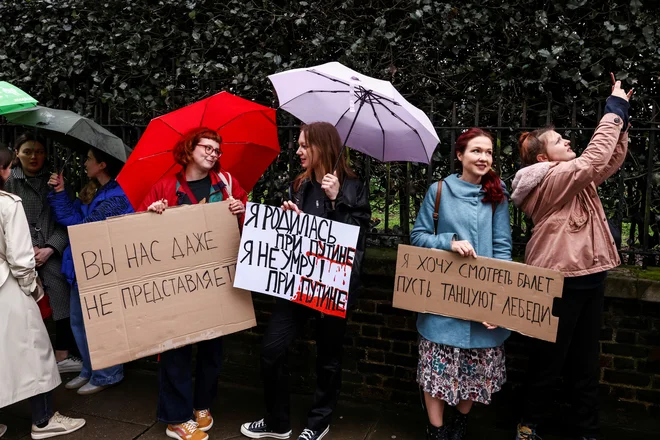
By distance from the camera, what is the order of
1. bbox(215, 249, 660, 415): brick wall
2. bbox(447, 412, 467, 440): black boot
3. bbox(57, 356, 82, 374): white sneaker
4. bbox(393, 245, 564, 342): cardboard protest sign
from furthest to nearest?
bbox(57, 356, 82, 374): white sneaker
bbox(215, 249, 660, 415): brick wall
bbox(447, 412, 467, 440): black boot
bbox(393, 245, 564, 342): cardboard protest sign

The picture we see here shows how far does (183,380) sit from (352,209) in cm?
152

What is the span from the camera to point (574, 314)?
3.12m

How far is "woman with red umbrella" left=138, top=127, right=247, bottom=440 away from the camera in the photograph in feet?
11.0

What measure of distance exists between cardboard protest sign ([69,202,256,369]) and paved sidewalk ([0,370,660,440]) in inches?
34.2

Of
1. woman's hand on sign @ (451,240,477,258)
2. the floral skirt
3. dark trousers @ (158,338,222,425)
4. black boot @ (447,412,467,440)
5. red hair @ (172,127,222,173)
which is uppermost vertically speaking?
red hair @ (172,127,222,173)

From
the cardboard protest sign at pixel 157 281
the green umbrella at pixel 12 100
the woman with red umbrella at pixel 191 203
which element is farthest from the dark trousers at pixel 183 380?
the green umbrella at pixel 12 100

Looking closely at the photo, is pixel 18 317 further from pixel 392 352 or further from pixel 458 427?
pixel 458 427

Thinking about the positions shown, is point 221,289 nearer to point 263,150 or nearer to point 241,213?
point 241,213

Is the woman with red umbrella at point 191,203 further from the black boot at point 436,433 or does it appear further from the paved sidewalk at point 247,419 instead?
the black boot at point 436,433

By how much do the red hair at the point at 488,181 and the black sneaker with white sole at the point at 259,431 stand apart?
1.99 m

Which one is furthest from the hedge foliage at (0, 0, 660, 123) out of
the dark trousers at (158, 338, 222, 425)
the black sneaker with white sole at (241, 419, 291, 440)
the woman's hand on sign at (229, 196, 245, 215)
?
the black sneaker with white sole at (241, 419, 291, 440)

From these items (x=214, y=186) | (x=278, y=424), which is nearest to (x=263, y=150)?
(x=214, y=186)

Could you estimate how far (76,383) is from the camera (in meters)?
4.38

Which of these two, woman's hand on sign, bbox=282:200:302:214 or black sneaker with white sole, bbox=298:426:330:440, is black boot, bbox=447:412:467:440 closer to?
black sneaker with white sole, bbox=298:426:330:440
